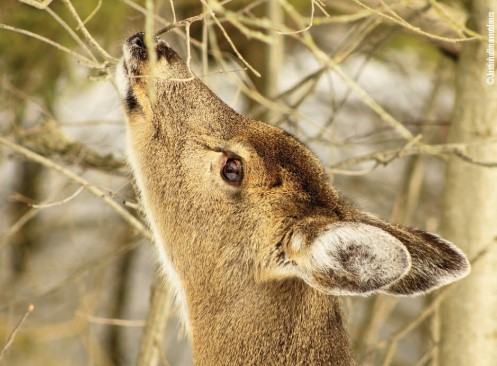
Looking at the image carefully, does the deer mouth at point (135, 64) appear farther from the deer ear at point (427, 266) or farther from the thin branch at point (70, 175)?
the deer ear at point (427, 266)

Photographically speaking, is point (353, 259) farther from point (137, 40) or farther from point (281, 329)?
point (137, 40)

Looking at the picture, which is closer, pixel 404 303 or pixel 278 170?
pixel 278 170

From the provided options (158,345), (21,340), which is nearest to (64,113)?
(21,340)

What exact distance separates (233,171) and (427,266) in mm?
1026

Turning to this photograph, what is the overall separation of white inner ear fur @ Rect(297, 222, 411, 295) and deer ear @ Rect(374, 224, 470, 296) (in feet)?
1.62

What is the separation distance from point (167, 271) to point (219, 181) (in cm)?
64

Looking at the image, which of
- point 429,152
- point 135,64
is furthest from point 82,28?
point 429,152

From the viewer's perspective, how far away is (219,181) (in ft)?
14.4

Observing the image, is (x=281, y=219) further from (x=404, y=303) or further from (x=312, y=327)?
(x=404, y=303)

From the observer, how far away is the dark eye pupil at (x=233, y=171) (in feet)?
14.2

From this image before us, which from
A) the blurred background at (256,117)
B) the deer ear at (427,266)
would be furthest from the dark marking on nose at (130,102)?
the deer ear at (427,266)

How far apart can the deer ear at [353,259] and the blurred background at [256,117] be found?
94 cm

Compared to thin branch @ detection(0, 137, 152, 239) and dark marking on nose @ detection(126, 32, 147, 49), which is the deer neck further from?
dark marking on nose @ detection(126, 32, 147, 49)

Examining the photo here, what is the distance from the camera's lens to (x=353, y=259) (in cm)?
356
